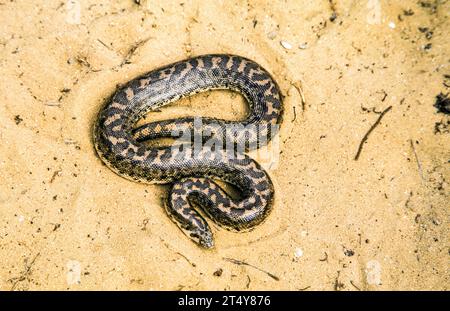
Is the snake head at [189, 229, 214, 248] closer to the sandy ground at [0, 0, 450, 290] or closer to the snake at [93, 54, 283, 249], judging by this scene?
the snake at [93, 54, 283, 249]

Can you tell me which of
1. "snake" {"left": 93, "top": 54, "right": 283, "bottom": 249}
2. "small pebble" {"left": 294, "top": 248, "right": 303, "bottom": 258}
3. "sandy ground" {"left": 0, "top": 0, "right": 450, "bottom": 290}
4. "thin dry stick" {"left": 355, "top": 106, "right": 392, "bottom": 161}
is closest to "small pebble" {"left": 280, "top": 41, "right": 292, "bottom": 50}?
"sandy ground" {"left": 0, "top": 0, "right": 450, "bottom": 290}

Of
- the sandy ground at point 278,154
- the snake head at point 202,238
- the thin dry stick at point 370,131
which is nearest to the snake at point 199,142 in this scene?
the snake head at point 202,238

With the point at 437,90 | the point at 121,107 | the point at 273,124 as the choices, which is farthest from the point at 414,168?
the point at 121,107

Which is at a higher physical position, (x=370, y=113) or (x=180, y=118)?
(x=370, y=113)

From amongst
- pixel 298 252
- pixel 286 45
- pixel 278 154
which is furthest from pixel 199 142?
pixel 286 45
